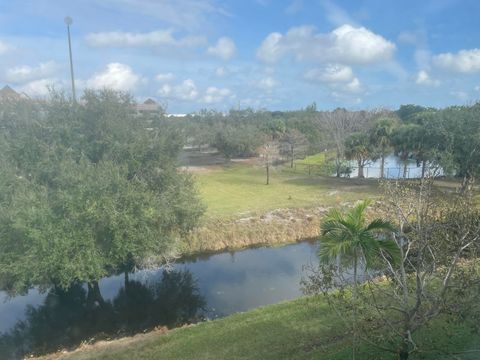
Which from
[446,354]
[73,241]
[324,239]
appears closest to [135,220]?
[73,241]

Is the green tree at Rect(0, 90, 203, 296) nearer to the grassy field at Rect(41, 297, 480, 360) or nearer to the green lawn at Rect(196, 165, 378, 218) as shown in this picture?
the grassy field at Rect(41, 297, 480, 360)

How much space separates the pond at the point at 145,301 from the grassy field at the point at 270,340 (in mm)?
2287

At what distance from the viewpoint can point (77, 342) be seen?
17844 mm

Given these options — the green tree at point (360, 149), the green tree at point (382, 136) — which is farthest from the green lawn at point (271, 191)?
the green tree at point (382, 136)

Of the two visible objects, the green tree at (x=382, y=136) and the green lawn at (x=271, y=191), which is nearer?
the green lawn at (x=271, y=191)

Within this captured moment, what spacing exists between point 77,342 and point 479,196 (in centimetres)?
3375

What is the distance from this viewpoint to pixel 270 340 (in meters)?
14.4

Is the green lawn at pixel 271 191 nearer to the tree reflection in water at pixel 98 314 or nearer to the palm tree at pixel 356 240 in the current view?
the tree reflection in water at pixel 98 314

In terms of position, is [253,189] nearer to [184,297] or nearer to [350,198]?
[350,198]

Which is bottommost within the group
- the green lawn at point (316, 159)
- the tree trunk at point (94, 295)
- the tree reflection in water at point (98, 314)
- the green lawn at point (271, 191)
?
the tree reflection in water at point (98, 314)

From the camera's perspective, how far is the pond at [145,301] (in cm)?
1872

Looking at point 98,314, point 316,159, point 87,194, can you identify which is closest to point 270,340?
point 98,314

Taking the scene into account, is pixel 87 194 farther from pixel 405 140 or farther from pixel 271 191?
pixel 405 140

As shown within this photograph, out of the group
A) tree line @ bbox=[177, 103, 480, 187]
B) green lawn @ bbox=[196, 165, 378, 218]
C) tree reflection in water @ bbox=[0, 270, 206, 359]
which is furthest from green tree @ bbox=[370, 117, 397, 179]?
tree reflection in water @ bbox=[0, 270, 206, 359]
